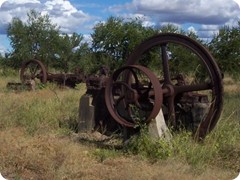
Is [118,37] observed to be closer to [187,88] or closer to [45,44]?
[45,44]

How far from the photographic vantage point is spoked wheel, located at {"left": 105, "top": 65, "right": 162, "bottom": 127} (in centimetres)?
683

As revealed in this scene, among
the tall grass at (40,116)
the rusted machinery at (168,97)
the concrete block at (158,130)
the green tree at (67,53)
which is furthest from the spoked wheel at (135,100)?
the green tree at (67,53)

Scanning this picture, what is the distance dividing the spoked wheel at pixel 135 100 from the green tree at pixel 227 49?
12.6 m

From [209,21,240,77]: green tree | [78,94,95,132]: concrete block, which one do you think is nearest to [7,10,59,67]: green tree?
[209,21,240,77]: green tree

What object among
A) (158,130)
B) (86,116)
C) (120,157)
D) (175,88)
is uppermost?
(175,88)

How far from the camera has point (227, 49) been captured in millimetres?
19891

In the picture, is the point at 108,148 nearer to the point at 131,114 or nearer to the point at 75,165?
the point at 131,114

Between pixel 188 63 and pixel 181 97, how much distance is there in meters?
11.5

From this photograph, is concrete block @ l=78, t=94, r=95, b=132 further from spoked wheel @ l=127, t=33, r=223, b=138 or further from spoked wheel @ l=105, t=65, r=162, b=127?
spoked wheel @ l=127, t=33, r=223, b=138

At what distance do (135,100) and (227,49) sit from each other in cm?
1367

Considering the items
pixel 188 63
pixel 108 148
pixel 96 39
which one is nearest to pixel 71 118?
pixel 108 148

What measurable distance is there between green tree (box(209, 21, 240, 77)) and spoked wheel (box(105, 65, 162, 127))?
12.6 meters

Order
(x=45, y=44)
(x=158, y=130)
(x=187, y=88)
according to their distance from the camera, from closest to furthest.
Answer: (x=158, y=130) < (x=187, y=88) < (x=45, y=44)

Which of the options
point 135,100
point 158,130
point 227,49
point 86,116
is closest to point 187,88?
point 135,100
